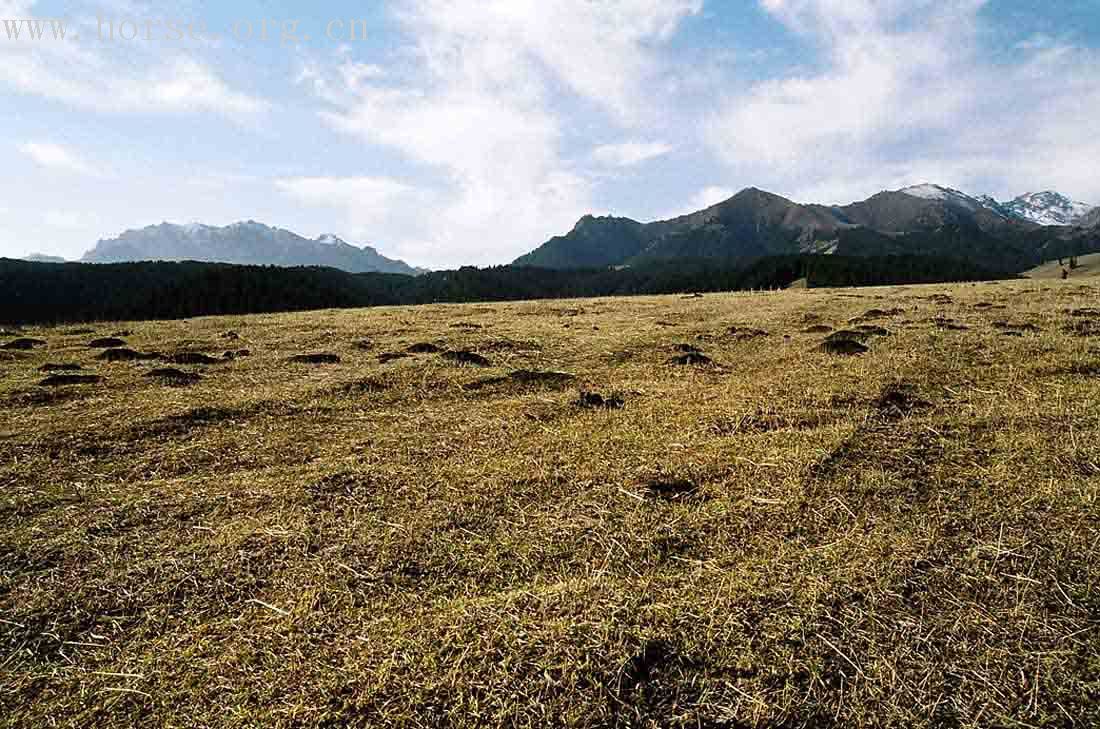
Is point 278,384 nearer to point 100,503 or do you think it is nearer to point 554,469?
point 100,503

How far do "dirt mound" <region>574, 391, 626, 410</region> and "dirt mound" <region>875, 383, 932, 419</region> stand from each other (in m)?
4.39

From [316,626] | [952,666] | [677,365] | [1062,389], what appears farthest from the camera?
[677,365]

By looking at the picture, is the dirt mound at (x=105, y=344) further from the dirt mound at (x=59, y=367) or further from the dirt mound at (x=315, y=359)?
the dirt mound at (x=315, y=359)

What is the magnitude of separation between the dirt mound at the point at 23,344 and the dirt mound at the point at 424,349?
39.5 feet

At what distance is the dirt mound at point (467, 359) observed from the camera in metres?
14.4

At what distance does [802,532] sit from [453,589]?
11.5ft

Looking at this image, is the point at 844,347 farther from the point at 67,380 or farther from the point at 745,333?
the point at 67,380

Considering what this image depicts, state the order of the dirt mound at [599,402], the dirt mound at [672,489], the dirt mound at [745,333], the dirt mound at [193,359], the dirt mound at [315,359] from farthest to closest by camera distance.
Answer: the dirt mound at [745,333] < the dirt mound at [315,359] < the dirt mound at [193,359] < the dirt mound at [599,402] < the dirt mound at [672,489]

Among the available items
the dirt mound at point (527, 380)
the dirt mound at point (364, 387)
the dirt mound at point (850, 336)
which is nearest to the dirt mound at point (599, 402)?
the dirt mound at point (527, 380)

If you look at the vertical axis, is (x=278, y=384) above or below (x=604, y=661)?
above

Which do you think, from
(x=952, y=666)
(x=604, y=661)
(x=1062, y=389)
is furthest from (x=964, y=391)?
(x=604, y=661)

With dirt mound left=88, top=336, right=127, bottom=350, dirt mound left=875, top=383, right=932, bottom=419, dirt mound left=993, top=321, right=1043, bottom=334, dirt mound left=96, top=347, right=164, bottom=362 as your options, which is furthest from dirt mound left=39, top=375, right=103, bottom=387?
dirt mound left=993, top=321, right=1043, bottom=334

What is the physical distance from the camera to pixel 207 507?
639cm

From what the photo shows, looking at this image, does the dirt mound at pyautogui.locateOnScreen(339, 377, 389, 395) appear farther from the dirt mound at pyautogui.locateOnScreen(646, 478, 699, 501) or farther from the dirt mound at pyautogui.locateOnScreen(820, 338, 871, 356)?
the dirt mound at pyautogui.locateOnScreen(820, 338, 871, 356)
